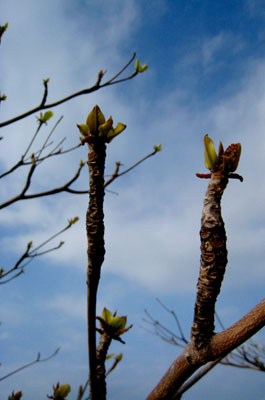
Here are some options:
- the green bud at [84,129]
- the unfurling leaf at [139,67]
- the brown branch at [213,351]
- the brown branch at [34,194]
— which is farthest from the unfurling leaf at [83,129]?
the unfurling leaf at [139,67]

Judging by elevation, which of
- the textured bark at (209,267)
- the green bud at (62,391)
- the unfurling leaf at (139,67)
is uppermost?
the unfurling leaf at (139,67)

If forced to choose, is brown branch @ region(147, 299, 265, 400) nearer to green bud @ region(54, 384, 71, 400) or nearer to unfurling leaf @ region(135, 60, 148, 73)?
green bud @ region(54, 384, 71, 400)

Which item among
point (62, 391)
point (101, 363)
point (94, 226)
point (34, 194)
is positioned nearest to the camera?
point (94, 226)

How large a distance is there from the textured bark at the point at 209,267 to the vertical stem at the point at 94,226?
26 cm

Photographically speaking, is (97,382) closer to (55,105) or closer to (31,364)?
(55,105)

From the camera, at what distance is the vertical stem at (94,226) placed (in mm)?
768

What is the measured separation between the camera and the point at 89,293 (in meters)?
0.79

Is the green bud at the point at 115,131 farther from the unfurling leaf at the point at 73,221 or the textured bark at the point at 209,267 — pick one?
the unfurling leaf at the point at 73,221

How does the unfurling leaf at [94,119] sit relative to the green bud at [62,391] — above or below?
above

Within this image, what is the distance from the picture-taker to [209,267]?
828 mm

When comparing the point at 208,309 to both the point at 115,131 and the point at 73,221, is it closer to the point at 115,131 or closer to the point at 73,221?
the point at 115,131

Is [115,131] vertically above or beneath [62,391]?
above

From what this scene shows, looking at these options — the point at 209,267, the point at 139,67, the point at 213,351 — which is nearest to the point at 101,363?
the point at 213,351

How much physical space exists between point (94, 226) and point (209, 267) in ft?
1.00
